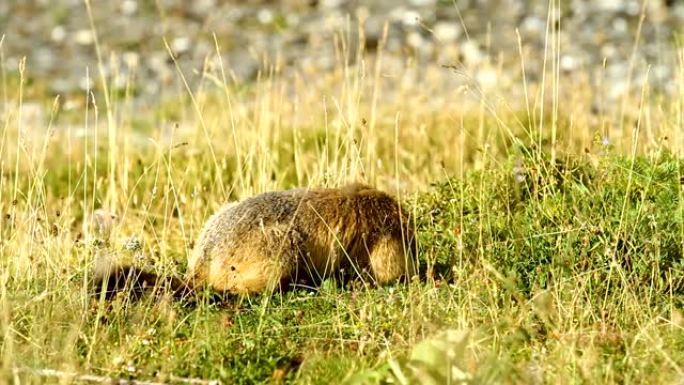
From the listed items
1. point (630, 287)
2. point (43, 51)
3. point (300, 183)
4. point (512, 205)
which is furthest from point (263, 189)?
point (43, 51)

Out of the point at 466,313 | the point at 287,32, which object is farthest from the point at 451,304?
the point at 287,32

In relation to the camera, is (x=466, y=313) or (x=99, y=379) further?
(x=466, y=313)

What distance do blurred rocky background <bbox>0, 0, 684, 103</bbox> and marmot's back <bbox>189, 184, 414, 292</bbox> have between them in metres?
8.63

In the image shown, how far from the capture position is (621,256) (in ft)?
18.0

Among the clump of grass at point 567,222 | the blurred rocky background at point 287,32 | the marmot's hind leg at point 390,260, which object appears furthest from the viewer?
the blurred rocky background at point 287,32

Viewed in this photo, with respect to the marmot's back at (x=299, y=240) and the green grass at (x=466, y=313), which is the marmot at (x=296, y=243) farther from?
the green grass at (x=466, y=313)

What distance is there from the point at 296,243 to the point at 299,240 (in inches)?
1.0

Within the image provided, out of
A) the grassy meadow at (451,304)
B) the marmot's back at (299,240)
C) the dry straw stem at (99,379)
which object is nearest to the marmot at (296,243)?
the marmot's back at (299,240)

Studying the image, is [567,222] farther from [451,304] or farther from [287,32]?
[287,32]

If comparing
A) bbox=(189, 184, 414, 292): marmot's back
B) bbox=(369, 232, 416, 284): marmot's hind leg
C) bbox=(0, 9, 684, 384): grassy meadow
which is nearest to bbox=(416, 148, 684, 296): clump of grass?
bbox=(0, 9, 684, 384): grassy meadow

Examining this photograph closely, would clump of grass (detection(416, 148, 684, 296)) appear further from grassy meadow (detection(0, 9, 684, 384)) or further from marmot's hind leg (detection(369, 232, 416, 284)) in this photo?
marmot's hind leg (detection(369, 232, 416, 284))

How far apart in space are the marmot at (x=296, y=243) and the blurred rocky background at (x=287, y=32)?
8.63 m

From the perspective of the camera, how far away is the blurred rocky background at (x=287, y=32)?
1552 centimetres

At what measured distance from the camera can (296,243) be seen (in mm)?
5660
